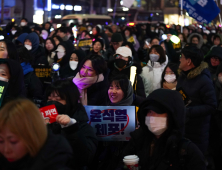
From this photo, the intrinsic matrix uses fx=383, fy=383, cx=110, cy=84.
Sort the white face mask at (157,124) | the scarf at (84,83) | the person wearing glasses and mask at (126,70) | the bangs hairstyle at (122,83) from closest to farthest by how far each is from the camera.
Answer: the white face mask at (157,124) < the bangs hairstyle at (122,83) < the scarf at (84,83) < the person wearing glasses and mask at (126,70)

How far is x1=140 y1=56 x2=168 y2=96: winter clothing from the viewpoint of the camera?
7.24 metres

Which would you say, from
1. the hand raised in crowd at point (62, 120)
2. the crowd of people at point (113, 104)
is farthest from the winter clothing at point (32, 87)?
the hand raised in crowd at point (62, 120)

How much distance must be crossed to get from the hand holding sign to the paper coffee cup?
70 centimetres

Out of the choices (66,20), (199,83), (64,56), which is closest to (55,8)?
(66,20)

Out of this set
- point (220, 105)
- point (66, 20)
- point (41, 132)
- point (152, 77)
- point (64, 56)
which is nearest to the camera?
point (41, 132)

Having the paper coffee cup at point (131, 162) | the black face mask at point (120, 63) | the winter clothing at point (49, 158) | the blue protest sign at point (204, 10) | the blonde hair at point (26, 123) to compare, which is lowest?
the paper coffee cup at point (131, 162)

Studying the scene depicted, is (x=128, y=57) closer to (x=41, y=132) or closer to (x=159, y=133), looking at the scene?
(x=159, y=133)

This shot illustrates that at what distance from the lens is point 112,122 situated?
4.32 metres

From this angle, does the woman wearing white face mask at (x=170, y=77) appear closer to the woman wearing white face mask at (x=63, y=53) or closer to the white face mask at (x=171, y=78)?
the white face mask at (x=171, y=78)

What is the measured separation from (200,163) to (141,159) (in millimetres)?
484

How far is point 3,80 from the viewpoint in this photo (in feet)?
14.2

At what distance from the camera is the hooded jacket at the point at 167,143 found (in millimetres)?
2990

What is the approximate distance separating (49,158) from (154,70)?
5655 millimetres

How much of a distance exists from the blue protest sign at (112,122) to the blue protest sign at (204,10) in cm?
962
